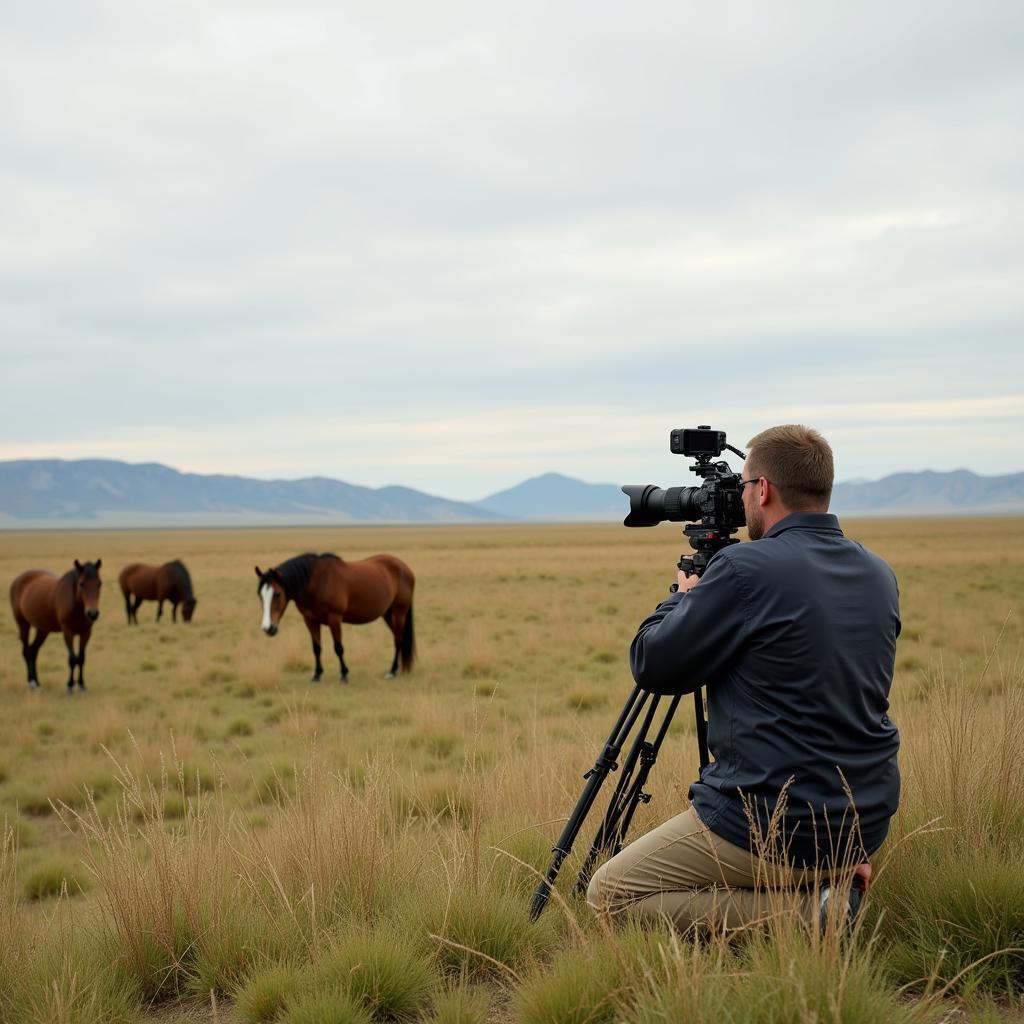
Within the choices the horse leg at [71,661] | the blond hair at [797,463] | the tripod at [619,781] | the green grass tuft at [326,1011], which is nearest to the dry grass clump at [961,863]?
the tripod at [619,781]

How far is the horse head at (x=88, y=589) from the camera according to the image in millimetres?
11477

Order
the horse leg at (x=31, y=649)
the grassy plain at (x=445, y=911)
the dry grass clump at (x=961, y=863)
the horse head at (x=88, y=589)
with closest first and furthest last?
the grassy plain at (x=445, y=911) → the dry grass clump at (x=961, y=863) → the horse head at (x=88, y=589) → the horse leg at (x=31, y=649)

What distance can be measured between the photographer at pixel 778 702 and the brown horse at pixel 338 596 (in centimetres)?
989

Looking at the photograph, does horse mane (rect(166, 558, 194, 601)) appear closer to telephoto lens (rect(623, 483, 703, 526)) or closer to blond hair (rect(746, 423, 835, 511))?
telephoto lens (rect(623, 483, 703, 526))

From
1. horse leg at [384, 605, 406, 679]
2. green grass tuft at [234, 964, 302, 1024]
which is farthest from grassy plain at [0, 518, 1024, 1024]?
horse leg at [384, 605, 406, 679]

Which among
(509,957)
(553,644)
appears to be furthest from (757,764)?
(553,644)

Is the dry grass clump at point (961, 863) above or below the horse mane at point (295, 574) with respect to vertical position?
below

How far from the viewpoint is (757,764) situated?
101 inches

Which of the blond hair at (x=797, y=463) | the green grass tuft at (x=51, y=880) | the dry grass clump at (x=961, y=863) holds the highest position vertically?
the blond hair at (x=797, y=463)

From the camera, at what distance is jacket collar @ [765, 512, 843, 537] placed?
2.65 metres

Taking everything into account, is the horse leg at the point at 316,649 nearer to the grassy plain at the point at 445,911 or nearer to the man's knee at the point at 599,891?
the grassy plain at the point at 445,911

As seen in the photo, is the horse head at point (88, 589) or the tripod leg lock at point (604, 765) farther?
the horse head at point (88, 589)

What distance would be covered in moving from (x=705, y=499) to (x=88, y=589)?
1065cm

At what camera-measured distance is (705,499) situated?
122 inches
